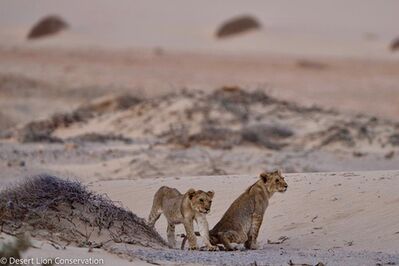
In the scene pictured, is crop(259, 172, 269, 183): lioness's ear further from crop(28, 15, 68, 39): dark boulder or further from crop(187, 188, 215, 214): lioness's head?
crop(28, 15, 68, 39): dark boulder

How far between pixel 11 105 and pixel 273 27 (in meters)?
21.2

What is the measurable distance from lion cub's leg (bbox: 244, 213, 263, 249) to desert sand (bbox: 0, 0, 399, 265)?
0.51 ft

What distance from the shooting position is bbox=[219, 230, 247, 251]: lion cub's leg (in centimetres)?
1045

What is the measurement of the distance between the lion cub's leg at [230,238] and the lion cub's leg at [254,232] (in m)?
0.10

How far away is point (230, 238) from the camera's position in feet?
34.4

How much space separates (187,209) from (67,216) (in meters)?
1.19

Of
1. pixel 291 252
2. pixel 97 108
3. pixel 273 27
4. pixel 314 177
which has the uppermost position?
pixel 273 27

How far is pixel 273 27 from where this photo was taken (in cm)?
4922

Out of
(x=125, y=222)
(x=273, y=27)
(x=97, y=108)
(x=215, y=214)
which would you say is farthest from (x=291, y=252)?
(x=273, y=27)

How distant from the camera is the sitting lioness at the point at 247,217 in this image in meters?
10.5

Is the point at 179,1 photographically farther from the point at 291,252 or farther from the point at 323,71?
the point at 291,252

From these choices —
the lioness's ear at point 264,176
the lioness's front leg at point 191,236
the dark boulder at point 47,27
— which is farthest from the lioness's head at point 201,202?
the dark boulder at point 47,27

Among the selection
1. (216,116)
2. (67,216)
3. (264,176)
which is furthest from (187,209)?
(216,116)

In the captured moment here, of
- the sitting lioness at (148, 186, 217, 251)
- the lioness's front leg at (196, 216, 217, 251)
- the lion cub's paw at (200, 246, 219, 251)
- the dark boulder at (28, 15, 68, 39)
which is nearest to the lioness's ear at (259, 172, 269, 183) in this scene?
the sitting lioness at (148, 186, 217, 251)
